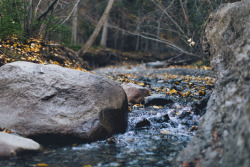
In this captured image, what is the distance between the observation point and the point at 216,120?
1.98m

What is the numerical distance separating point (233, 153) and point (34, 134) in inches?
96.0

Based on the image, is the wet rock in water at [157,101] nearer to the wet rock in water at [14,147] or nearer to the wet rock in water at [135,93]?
the wet rock in water at [135,93]

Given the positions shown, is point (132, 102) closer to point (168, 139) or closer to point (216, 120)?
point (168, 139)

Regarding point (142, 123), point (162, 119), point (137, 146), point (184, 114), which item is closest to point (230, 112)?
point (137, 146)

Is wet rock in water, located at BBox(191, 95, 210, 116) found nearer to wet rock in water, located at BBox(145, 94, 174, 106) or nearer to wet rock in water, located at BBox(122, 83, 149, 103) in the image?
wet rock in water, located at BBox(145, 94, 174, 106)

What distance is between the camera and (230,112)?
1791mm

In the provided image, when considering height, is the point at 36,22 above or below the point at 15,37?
above

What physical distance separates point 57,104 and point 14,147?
934mm

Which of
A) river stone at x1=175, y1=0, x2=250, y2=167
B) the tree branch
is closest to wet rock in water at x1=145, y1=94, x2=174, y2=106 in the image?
river stone at x1=175, y1=0, x2=250, y2=167

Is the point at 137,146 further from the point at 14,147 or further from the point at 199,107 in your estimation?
the point at 199,107

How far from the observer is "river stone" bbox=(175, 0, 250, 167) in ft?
4.71

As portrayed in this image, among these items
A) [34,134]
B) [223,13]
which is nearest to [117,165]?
[34,134]

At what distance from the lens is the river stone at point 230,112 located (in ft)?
4.71

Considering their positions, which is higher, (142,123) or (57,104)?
(57,104)
